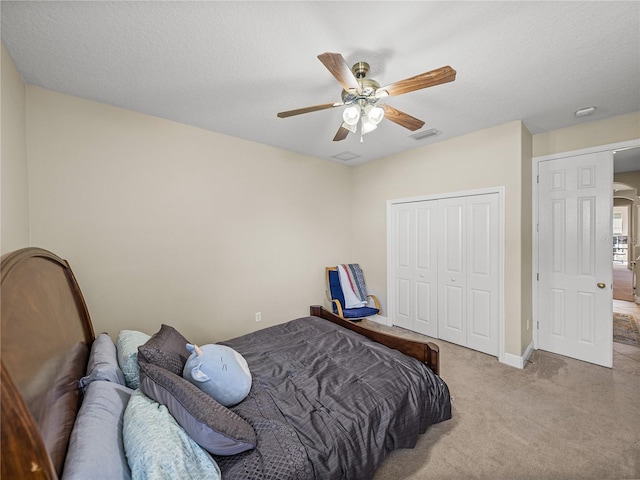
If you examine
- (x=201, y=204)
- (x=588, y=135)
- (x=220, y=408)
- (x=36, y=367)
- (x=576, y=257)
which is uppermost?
(x=588, y=135)

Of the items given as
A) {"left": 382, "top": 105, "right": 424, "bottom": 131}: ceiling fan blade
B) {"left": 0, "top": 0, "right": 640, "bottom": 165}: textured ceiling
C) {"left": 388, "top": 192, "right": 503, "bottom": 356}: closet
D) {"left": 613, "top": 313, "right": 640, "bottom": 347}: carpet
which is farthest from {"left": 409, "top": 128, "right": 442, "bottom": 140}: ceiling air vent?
{"left": 613, "top": 313, "right": 640, "bottom": 347}: carpet

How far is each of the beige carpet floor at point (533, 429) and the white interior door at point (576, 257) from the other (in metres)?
0.32

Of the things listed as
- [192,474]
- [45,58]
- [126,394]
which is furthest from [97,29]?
[192,474]

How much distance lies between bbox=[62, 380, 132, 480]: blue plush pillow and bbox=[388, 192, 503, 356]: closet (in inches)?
135

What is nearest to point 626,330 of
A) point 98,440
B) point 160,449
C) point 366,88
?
point 366,88

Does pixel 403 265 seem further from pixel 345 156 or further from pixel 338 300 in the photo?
pixel 345 156

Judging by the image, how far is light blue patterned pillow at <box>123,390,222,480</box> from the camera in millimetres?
925

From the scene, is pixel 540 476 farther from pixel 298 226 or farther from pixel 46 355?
pixel 298 226

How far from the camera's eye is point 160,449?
973 millimetres

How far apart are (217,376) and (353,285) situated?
112 inches

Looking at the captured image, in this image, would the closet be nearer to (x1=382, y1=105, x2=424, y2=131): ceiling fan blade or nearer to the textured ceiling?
the textured ceiling

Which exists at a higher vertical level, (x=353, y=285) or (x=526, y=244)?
(x=526, y=244)

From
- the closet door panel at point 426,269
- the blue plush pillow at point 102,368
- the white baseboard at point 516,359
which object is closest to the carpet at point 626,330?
the white baseboard at point 516,359

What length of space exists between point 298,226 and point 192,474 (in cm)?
305
